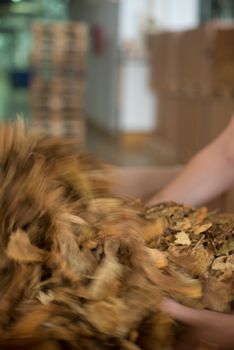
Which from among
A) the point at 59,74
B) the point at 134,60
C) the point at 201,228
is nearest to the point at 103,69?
the point at 134,60

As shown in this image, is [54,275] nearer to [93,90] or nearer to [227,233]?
[227,233]

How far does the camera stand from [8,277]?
1.86 ft

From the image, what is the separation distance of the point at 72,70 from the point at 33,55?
44cm

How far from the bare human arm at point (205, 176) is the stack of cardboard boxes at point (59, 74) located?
16.5 feet

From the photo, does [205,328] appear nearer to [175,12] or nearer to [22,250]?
[22,250]

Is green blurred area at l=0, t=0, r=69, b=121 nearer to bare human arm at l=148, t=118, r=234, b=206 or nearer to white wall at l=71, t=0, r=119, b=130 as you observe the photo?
white wall at l=71, t=0, r=119, b=130

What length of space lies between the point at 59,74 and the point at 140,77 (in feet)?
3.15

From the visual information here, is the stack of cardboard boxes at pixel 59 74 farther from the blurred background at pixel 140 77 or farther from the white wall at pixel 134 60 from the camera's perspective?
the white wall at pixel 134 60

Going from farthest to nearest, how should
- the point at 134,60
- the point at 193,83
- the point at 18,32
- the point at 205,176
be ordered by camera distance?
1. the point at 18,32
2. the point at 134,60
3. the point at 193,83
4. the point at 205,176

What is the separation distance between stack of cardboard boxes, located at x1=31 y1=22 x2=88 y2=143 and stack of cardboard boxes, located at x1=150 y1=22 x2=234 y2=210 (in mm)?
819


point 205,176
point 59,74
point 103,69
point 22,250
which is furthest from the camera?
point 103,69

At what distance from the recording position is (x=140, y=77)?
6.59 meters

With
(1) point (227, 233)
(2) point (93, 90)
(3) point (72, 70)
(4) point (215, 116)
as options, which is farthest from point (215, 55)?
(2) point (93, 90)

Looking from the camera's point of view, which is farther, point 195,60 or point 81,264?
point 195,60
